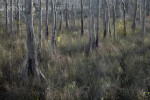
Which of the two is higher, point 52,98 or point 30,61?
point 30,61

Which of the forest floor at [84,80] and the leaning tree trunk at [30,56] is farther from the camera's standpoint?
the leaning tree trunk at [30,56]

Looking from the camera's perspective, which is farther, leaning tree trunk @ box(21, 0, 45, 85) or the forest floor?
leaning tree trunk @ box(21, 0, 45, 85)

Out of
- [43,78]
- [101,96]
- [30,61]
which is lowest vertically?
[101,96]

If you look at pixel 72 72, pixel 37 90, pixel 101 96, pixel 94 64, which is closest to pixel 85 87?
pixel 101 96

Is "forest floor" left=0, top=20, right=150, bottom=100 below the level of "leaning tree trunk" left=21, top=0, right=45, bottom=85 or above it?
below

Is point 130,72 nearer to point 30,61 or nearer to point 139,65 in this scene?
point 139,65

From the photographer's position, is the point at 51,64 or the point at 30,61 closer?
the point at 30,61

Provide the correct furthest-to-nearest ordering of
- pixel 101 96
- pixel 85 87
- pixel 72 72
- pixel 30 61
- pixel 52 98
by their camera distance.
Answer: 1. pixel 72 72
2. pixel 30 61
3. pixel 85 87
4. pixel 101 96
5. pixel 52 98

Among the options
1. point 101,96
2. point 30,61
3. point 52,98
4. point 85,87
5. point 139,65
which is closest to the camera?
point 52,98

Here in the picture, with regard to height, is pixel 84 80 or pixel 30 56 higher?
pixel 30 56

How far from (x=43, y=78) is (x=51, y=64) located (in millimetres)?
1485

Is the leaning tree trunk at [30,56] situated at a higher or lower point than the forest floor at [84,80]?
higher

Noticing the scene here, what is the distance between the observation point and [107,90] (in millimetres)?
4734

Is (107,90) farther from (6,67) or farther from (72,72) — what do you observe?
(6,67)
